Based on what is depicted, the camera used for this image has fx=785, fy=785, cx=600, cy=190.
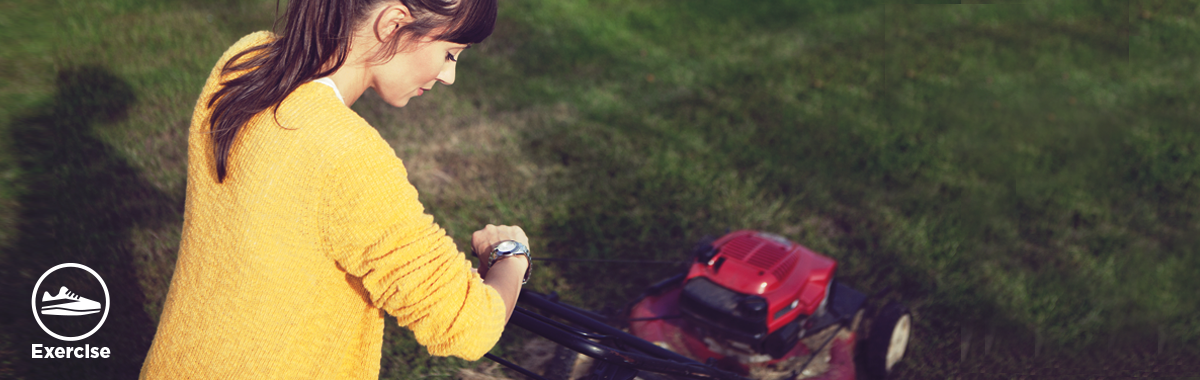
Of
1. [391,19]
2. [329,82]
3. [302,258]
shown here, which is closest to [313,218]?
[302,258]

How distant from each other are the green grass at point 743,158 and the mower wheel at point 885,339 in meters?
0.25

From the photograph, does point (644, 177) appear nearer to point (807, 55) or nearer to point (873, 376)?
point (873, 376)

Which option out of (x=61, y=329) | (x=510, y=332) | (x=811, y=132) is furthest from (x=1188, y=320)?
(x=61, y=329)

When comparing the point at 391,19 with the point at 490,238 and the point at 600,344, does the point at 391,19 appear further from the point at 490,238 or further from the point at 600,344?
the point at 600,344

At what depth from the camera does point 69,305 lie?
2.99 meters

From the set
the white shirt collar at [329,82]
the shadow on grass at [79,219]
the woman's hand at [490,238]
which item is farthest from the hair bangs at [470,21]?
the shadow on grass at [79,219]

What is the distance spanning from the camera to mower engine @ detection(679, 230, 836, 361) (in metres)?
2.73

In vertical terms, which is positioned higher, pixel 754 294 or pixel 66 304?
pixel 754 294

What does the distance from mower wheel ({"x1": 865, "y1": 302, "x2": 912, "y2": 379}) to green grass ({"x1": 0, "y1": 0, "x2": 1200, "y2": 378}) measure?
0.25 meters

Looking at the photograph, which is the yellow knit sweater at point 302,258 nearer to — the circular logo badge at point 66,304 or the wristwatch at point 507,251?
the wristwatch at point 507,251

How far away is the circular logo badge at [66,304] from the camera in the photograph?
9.36 feet

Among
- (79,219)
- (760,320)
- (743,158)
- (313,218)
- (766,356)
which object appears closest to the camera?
(313,218)

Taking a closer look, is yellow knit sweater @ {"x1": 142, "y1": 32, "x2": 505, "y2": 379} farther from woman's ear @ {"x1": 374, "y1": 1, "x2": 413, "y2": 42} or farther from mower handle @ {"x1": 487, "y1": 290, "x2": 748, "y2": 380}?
mower handle @ {"x1": 487, "y1": 290, "x2": 748, "y2": 380}

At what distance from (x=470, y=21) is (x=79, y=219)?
2911 millimetres
